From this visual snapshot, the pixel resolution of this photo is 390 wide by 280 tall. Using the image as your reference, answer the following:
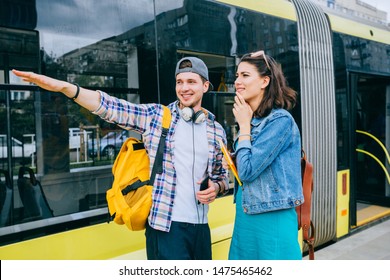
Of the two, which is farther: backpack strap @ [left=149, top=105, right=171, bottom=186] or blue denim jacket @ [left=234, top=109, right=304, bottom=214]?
backpack strap @ [left=149, top=105, right=171, bottom=186]

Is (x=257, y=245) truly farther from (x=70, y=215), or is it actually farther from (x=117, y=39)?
(x=117, y=39)

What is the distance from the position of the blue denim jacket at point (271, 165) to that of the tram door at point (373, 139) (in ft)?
14.7

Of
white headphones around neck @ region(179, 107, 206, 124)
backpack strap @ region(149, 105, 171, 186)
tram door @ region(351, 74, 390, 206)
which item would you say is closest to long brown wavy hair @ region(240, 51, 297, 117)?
white headphones around neck @ region(179, 107, 206, 124)

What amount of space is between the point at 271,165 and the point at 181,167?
1.50ft

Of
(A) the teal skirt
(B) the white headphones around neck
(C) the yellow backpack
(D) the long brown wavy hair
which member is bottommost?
(A) the teal skirt

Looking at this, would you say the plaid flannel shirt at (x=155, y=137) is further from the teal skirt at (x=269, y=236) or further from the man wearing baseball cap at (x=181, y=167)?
the teal skirt at (x=269, y=236)

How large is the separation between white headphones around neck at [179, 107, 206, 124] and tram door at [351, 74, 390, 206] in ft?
14.8

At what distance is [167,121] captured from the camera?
210 cm

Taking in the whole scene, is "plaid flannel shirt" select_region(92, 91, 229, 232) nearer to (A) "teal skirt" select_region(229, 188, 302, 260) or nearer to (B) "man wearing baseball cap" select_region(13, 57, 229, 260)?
(B) "man wearing baseball cap" select_region(13, 57, 229, 260)

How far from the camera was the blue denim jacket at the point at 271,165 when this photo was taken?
6.01ft

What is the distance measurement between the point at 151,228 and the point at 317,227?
276 cm

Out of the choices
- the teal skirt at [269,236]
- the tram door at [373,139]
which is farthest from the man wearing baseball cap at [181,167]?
the tram door at [373,139]

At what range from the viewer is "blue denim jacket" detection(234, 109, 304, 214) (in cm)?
183

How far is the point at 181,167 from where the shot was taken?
81.7 inches
